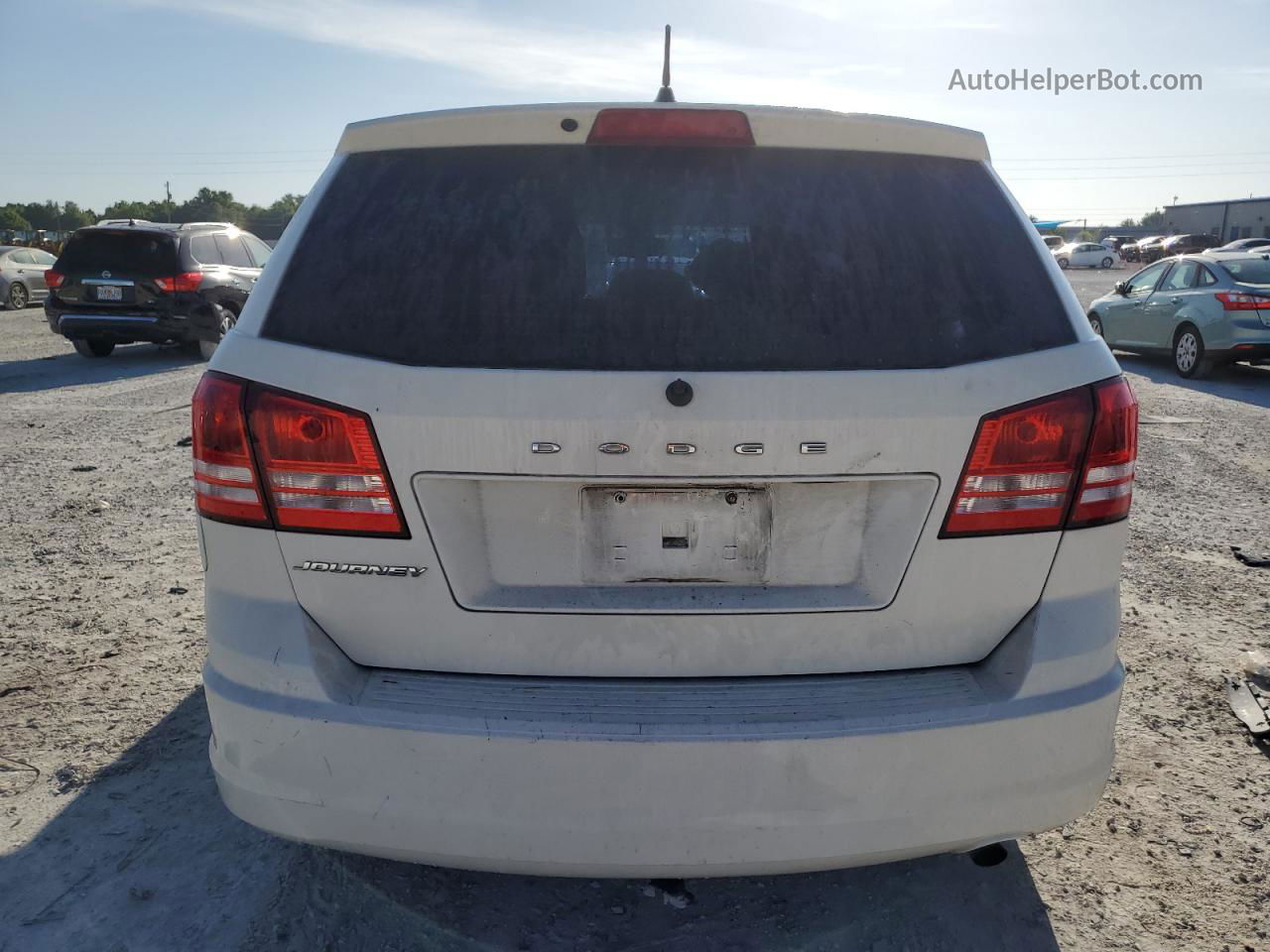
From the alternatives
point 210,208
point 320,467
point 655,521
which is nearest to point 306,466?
point 320,467

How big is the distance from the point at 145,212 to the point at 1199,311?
77.8 m

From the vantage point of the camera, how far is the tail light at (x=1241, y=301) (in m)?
11.9

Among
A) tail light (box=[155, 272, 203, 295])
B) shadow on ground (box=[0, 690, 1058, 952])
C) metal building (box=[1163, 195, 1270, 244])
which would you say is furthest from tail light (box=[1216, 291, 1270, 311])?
metal building (box=[1163, 195, 1270, 244])

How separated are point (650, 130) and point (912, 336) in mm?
685

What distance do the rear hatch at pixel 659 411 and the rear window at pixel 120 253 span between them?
514 inches

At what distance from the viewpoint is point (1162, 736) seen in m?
3.37

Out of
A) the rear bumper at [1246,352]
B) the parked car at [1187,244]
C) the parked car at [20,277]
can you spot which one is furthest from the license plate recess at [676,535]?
the parked car at [1187,244]

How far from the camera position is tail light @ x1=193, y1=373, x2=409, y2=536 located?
188cm

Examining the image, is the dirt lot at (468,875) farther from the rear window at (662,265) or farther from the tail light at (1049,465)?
the rear window at (662,265)

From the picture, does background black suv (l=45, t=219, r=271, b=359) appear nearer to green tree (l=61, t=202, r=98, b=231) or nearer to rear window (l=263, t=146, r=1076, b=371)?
rear window (l=263, t=146, r=1076, b=371)

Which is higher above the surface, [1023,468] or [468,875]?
[1023,468]

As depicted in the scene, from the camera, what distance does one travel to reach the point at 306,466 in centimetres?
191

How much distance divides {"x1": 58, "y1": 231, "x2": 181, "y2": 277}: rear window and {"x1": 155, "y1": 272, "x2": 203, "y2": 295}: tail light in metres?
0.09

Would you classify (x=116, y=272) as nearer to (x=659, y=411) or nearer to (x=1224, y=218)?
(x=659, y=411)
